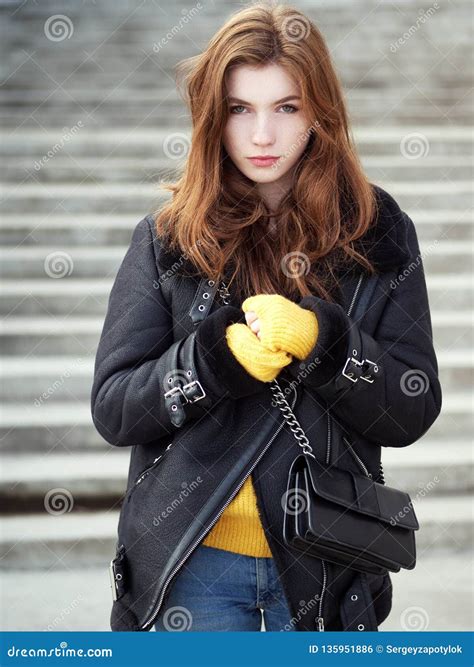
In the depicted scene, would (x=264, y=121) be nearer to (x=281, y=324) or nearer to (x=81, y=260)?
(x=281, y=324)

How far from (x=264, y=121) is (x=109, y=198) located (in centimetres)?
406

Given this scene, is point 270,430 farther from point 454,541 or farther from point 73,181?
point 73,181

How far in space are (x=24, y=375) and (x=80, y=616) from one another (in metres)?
1.40

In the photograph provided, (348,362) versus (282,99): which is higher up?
(282,99)

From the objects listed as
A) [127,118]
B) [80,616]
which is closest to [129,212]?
[127,118]

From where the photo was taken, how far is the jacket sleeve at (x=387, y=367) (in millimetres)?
1783

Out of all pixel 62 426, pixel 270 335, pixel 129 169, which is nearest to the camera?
pixel 270 335

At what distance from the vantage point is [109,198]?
5.83m

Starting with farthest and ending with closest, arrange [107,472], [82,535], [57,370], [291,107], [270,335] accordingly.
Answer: [57,370] < [107,472] < [82,535] < [291,107] < [270,335]

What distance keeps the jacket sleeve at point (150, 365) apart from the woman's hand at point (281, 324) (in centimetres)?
6

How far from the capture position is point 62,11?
7883 mm

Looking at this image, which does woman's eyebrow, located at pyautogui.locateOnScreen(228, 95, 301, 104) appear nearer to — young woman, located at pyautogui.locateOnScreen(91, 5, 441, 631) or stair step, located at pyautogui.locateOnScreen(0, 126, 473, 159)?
young woman, located at pyautogui.locateOnScreen(91, 5, 441, 631)

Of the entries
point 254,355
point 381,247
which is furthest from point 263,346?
point 381,247

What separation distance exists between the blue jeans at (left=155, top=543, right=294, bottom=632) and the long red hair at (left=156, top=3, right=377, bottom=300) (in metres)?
0.52
